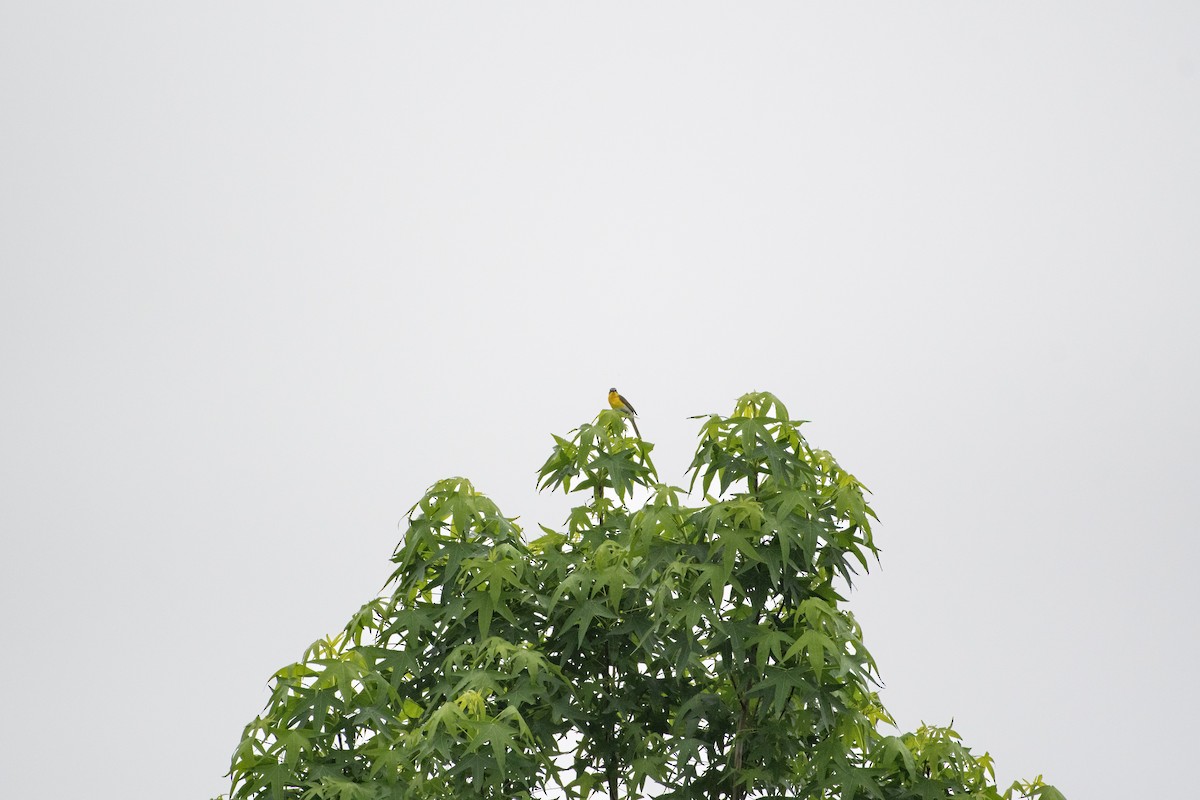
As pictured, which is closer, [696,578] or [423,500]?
[696,578]

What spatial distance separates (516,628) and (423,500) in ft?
2.12

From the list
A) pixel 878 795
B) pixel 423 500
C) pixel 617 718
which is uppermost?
pixel 423 500

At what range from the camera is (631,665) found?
17.4 feet

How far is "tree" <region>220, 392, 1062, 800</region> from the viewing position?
464 cm

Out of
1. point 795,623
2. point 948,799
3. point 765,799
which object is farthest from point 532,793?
point 948,799

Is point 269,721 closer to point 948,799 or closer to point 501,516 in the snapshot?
point 501,516

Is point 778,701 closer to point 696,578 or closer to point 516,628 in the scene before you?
point 696,578

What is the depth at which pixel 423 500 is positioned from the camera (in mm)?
5336

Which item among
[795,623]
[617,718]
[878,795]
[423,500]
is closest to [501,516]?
[423,500]

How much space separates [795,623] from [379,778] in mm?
1656

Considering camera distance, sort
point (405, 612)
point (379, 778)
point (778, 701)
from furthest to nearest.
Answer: point (405, 612)
point (379, 778)
point (778, 701)

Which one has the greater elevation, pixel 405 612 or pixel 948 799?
pixel 405 612

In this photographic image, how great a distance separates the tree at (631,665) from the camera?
4645mm

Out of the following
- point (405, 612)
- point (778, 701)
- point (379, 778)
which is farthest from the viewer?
point (405, 612)
